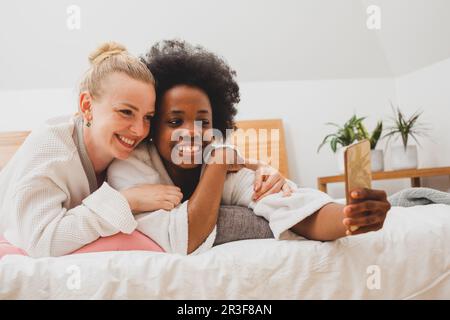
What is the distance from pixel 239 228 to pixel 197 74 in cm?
42

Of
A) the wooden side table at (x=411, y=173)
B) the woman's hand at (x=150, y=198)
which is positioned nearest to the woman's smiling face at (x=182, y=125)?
the woman's hand at (x=150, y=198)

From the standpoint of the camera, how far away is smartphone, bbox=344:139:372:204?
0.68 meters

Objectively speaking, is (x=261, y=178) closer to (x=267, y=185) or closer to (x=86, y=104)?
(x=267, y=185)

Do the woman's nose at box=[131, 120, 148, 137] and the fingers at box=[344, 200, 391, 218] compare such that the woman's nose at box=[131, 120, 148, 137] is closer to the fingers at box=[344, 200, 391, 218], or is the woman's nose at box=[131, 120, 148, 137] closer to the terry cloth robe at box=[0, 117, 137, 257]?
the terry cloth robe at box=[0, 117, 137, 257]

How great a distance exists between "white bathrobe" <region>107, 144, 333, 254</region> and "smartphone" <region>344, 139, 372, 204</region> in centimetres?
10

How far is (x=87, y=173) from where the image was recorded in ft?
3.34

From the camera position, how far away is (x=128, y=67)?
38.5 inches

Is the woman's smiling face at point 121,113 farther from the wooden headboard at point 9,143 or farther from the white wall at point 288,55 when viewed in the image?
the wooden headboard at point 9,143

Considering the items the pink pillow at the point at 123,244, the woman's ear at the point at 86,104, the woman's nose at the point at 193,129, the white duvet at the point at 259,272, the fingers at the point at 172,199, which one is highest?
the woman's ear at the point at 86,104

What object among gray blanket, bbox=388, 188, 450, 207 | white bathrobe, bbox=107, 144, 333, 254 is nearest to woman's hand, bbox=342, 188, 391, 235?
white bathrobe, bbox=107, 144, 333, 254

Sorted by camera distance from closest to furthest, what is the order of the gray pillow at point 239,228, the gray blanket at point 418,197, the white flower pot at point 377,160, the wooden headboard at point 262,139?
the gray pillow at point 239,228 → the gray blanket at point 418,197 → the white flower pot at point 377,160 → the wooden headboard at point 262,139

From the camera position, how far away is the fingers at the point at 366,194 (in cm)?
70

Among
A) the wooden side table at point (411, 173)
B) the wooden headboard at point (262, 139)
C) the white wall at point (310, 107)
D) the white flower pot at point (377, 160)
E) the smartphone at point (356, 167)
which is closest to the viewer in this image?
the smartphone at point (356, 167)

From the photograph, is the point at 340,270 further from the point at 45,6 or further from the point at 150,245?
the point at 45,6
